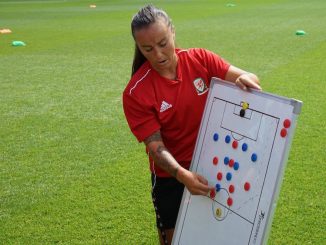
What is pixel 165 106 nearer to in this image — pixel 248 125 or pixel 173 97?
pixel 173 97

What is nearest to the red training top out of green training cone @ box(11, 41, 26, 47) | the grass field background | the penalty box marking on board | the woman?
the woman

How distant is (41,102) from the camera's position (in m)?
6.77

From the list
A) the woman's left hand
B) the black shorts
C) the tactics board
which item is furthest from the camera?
the black shorts

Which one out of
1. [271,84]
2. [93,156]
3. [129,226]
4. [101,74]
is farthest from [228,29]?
[129,226]

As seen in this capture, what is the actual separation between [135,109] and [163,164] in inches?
11.0

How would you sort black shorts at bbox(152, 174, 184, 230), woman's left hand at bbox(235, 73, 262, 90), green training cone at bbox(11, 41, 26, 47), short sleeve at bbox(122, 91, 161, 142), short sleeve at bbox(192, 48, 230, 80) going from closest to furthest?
woman's left hand at bbox(235, 73, 262, 90) → short sleeve at bbox(122, 91, 161, 142) → short sleeve at bbox(192, 48, 230, 80) → black shorts at bbox(152, 174, 184, 230) → green training cone at bbox(11, 41, 26, 47)

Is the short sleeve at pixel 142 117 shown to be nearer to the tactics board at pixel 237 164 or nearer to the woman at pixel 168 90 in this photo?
the woman at pixel 168 90

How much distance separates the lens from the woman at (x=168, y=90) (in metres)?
2.10

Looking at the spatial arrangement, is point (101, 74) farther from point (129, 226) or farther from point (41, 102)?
point (129, 226)

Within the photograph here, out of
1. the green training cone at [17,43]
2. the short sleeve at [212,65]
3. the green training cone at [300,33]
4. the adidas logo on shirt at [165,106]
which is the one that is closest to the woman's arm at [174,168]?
the adidas logo on shirt at [165,106]

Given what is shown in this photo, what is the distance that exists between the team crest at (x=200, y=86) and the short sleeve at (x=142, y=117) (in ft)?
0.76

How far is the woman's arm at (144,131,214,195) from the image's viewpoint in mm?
2115

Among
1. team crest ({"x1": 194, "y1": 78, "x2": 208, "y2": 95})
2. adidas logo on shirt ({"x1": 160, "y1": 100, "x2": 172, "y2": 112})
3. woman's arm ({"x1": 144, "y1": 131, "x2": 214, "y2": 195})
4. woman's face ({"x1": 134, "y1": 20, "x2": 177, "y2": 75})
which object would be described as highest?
woman's face ({"x1": 134, "y1": 20, "x2": 177, "y2": 75})

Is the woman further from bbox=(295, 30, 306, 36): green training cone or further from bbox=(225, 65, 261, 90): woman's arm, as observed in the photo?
bbox=(295, 30, 306, 36): green training cone
